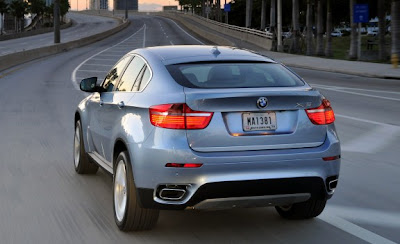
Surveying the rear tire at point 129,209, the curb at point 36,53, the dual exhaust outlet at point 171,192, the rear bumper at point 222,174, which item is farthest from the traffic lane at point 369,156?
the curb at point 36,53

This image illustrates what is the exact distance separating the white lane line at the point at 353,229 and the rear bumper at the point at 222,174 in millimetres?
638

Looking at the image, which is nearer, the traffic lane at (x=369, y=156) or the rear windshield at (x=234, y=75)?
the rear windshield at (x=234, y=75)

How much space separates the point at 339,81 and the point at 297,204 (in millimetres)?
19026

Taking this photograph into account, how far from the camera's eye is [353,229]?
5637mm

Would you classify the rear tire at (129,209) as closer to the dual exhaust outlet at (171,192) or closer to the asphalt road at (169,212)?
the asphalt road at (169,212)

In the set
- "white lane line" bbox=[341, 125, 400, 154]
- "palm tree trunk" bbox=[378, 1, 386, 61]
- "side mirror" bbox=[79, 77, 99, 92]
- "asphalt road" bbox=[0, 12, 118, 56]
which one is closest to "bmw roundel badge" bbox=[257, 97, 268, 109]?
"side mirror" bbox=[79, 77, 99, 92]

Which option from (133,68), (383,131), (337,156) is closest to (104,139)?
(133,68)

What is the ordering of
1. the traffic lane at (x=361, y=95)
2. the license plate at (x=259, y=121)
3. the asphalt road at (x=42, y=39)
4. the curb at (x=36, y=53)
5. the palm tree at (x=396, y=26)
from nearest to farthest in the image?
the license plate at (x=259, y=121) → the traffic lane at (x=361, y=95) → the palm tree at (x=396, y=26) → the curb at (x=36, y=53) → the asphalt road at (x=42, y=39)

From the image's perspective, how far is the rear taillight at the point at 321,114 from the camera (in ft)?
17.5

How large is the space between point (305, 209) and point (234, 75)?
133 centimetres

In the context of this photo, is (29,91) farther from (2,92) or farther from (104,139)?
(104,139)

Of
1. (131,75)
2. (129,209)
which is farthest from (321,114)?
(131,75)

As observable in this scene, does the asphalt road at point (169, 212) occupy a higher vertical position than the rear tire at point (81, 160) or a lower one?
lower

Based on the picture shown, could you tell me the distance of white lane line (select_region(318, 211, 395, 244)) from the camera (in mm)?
5316
